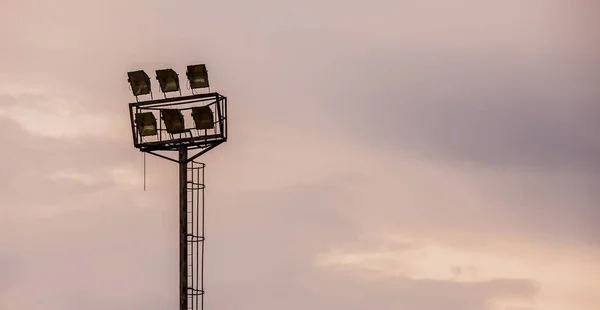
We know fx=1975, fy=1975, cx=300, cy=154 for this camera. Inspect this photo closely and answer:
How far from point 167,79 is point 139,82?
65.1 inches

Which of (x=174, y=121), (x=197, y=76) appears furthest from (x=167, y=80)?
(x=174, y=121)

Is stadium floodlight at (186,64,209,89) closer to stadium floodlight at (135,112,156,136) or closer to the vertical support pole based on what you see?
stadium floodlight at (135,112,156,136)

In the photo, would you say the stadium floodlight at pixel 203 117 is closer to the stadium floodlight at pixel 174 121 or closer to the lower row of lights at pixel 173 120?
the lower row of lights at pixel 173 120

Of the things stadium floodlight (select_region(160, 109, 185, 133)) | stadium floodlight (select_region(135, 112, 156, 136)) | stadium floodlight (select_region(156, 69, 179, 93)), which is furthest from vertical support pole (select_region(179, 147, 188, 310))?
stadium floodlight (select_region(156, 69, 179, 93))

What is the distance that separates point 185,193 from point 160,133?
9.46ft

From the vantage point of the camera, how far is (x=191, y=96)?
286 ft

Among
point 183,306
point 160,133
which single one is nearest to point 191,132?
point 160,133

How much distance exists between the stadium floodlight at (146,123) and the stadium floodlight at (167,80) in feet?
4.69

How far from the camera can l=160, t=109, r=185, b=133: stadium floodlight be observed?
285ft

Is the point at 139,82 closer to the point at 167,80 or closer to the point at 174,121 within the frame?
the point at 167,80

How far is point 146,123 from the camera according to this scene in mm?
87625

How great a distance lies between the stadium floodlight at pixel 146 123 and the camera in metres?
87.6

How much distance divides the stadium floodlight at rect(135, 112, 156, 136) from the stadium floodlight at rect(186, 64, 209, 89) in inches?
92.9

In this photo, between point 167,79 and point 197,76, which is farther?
point 197,76
